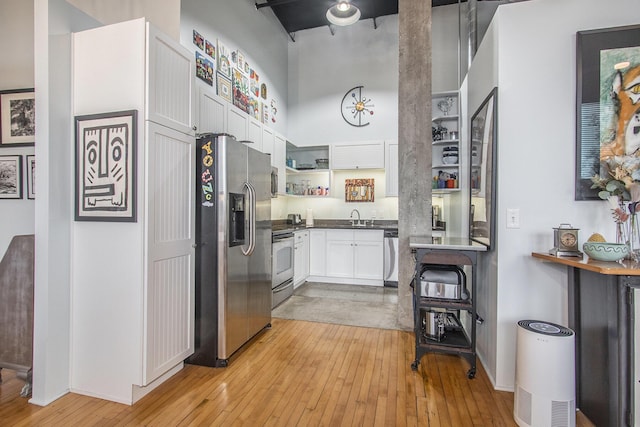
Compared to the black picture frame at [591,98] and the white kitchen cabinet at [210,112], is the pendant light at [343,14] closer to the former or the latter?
the white kitchen cabinet at [210,112]

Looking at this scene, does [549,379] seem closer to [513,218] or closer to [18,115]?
[513,218]

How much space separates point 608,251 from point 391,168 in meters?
3.74

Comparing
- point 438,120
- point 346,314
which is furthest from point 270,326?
point 438,120

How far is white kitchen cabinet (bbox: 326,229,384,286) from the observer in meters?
4.99

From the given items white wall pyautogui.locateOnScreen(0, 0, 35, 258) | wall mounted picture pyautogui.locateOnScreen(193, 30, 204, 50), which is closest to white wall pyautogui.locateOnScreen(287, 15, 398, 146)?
wall mounted picture pyautogui.locateOnScreen(193, 30, 204, 50)

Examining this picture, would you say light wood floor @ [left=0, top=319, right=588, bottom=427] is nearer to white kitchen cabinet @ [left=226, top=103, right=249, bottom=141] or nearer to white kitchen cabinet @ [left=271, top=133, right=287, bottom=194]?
white kitchen cabinet @ [left=226, top=103, right=249, bottom=141]

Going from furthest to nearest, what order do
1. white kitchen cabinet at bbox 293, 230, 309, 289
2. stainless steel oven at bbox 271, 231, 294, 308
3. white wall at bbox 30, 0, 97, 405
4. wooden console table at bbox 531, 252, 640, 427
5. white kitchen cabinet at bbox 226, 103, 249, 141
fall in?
white kitchen cabinet at bbox 293, 230, 309, 289
stainless steel oven at bbox 271, 231, 294, 308
white kitchen cabinet at bbox 226, 103, 249, 141
white wall at bbox 30, 0, 97, 405
wooden console table at bbox 531, 252, 640, 427

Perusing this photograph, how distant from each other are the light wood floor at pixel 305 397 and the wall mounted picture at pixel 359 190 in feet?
10.8

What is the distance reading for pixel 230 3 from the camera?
3.95 metres

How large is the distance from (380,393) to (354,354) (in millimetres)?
586

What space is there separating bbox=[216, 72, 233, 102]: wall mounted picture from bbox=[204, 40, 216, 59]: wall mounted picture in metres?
0.20

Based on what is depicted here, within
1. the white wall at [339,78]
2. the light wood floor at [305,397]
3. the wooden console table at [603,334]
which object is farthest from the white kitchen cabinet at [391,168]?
the wooden console table at [603,334]

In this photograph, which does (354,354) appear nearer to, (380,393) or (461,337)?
(380,393)

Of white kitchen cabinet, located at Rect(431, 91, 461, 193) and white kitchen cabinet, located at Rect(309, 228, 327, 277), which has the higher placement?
white kitchen cabinet, located at Rect(431, 91, 461, 193)
